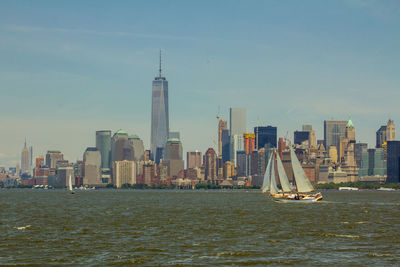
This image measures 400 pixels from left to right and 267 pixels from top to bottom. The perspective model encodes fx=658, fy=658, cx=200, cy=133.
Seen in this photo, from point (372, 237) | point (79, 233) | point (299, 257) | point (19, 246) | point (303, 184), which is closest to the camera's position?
point (299, 257)

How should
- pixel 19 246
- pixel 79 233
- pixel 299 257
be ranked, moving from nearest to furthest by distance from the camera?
1. pixel 299 257
2. pixel 19 246
3. pixel 79 233

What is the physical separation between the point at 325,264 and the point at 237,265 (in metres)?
A: 7.28

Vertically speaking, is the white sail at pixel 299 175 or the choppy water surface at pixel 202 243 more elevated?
the white sail at pixel 299 175

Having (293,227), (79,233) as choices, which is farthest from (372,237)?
(79,233)

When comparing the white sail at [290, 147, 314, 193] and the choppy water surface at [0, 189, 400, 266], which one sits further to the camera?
the white sail at [290, 147, 314, 193]

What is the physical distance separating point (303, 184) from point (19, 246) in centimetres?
11905

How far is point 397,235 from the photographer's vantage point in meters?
77.4

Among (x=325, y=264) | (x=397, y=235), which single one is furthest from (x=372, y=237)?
(x=325, y=264)

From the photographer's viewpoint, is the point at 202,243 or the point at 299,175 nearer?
the point at 202,243

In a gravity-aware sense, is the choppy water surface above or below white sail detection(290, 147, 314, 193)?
below

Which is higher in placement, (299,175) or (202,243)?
(299,175)

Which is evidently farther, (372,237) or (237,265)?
(372,237)

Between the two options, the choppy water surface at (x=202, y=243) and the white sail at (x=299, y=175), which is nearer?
the choppy water surface at (x=202, y=243)

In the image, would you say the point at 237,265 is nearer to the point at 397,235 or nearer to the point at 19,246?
the point at 19,246
